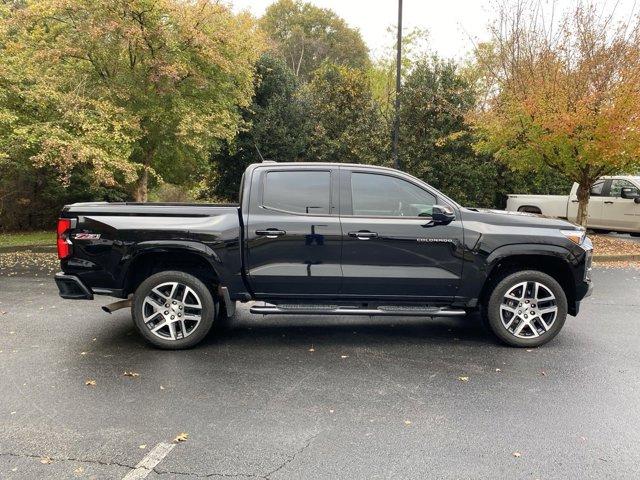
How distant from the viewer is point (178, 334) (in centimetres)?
513

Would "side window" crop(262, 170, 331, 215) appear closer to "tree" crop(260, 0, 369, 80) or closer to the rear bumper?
the rear bumper

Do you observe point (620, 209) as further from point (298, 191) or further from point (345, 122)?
point (298, 191)

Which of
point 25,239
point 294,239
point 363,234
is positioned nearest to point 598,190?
point 363,234

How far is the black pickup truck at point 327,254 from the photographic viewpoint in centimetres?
505

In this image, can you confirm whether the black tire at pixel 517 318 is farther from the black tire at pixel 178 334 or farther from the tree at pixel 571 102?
the tree at pixel 571 102

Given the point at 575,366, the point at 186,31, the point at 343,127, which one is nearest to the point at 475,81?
the point at 343,127

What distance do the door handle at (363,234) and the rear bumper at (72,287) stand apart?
2.80m

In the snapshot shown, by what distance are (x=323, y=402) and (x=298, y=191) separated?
224 cm

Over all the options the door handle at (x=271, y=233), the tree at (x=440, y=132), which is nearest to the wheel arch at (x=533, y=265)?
the door handle at (x=271, y=233)

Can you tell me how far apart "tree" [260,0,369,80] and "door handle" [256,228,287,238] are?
37.6 m

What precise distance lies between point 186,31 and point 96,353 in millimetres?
9430

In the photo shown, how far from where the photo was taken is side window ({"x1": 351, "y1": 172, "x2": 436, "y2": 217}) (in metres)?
5.20

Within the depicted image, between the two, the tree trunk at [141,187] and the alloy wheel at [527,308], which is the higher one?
the tree trunk at [141,187]

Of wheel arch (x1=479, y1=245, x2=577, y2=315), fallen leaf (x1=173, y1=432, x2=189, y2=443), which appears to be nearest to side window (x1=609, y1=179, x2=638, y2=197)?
wheel arch (x1=479, y1=245, x2=577, y2=315)
